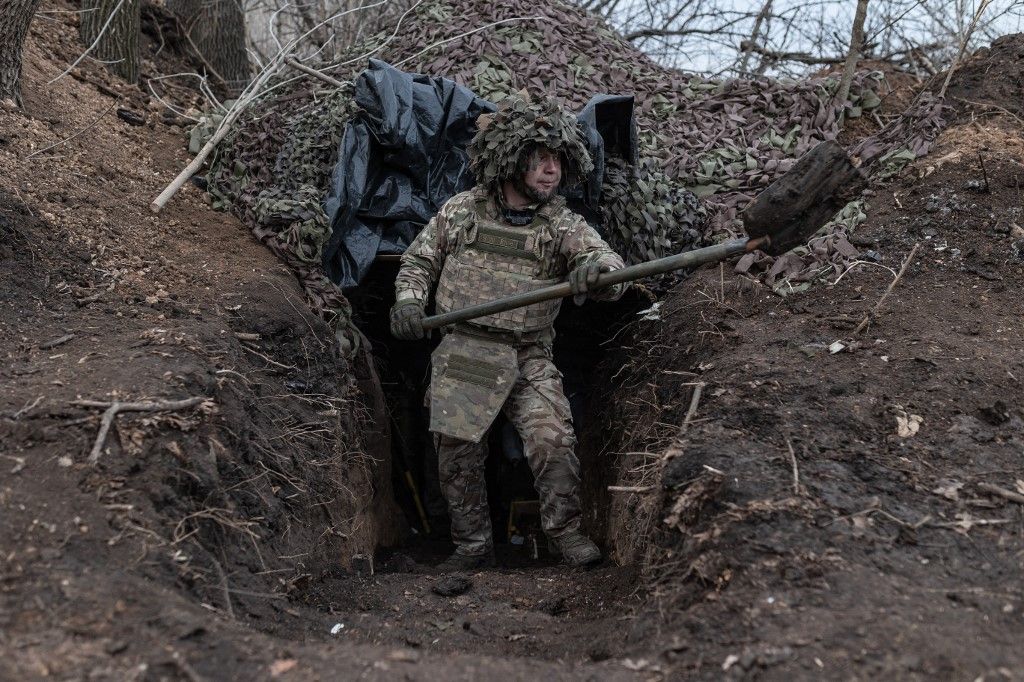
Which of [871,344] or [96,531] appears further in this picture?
[871,344]

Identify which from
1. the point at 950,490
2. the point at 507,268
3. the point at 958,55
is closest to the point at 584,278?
the point at 507,268

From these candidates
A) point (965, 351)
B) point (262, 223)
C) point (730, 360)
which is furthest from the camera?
point (262, 223)

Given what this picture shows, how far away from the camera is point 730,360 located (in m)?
4.93

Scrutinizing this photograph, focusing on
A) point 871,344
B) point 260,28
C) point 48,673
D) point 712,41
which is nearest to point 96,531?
point 48,673

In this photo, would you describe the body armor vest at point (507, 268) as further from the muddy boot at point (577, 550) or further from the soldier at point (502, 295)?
the muddy boot at point (577, 550)

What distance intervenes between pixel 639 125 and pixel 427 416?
7.96 feet

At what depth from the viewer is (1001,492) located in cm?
369

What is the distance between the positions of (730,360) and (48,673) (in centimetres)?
326

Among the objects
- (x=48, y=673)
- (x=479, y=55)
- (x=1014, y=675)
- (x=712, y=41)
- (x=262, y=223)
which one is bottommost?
(x=48, y=673)

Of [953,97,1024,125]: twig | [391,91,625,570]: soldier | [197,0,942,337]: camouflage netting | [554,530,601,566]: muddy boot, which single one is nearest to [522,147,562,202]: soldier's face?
[391,91,625,570]: soldier

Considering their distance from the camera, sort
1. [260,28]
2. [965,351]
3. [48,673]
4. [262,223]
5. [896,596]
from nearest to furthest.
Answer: [48,673], [896,596], [965,351], [262,223], [260,28]

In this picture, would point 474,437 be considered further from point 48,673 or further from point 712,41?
point 712,41

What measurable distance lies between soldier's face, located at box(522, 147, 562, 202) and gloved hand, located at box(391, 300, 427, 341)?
852mm

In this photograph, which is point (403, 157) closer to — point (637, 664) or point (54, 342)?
point (54, 342)
